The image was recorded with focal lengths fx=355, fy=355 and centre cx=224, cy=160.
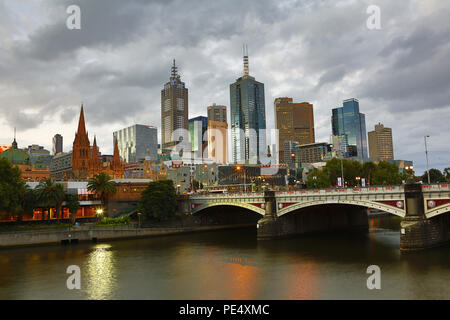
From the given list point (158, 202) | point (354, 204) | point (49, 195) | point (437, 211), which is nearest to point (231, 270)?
point (354, 204)

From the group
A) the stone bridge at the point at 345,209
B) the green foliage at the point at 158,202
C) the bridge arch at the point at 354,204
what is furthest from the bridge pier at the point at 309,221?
the green foliage at the point at 158,202

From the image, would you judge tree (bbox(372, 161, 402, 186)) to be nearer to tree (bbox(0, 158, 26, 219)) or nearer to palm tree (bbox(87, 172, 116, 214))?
palm tree (bbox(87, 172, 116, 214))

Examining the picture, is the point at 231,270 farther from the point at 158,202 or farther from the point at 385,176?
the point at 385,176

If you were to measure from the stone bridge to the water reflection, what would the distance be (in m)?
30.7

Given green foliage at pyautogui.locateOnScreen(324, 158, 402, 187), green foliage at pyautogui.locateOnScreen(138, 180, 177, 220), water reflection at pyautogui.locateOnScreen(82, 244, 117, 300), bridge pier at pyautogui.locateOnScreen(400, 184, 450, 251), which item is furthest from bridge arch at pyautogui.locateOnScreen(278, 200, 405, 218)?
green foliage at pyautogui.locateOnScreen(324, 158, 402, 187)

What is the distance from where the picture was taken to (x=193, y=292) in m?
36.0

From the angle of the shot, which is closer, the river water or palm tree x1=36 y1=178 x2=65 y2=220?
the river water

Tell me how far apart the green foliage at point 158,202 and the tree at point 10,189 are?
27.3 m

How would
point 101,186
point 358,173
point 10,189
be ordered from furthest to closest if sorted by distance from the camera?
point 358,173, point 101,186, point 10,189

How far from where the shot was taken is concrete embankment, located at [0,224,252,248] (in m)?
68.6

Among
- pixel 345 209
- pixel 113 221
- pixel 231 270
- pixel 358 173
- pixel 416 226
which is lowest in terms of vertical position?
pixel 231 270

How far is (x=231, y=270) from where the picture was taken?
45.9 m

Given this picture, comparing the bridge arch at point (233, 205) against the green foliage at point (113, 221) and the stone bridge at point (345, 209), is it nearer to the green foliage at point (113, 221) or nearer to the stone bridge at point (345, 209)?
the stone bridge at point (345, 209)

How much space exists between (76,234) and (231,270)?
44135 millimetres
